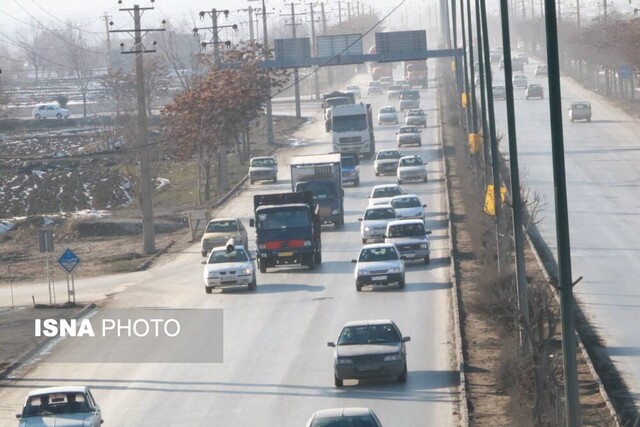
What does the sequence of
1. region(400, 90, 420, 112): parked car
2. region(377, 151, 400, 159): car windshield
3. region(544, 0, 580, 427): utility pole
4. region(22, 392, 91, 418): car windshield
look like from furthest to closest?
1. region(400, 90, 420, 112): parked car
2. region(377, 151, 400, 159): car windshield
3. region(22, 392, 91, 418): car windshield
4. region(544, 0, 580, 427): utility pole

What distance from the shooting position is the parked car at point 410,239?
45469mm

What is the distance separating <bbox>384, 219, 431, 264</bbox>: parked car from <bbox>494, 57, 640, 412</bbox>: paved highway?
4790 millimetres

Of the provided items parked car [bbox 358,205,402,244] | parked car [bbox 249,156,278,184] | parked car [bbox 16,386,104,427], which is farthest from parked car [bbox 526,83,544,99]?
parked car [bbox 16,386,104,427]

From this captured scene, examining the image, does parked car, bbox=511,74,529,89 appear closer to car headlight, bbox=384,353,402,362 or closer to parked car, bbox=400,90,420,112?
parked car, bbox=400,90,420,112

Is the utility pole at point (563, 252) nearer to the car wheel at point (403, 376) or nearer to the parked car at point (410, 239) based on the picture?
the car wheel at point (403, 376)

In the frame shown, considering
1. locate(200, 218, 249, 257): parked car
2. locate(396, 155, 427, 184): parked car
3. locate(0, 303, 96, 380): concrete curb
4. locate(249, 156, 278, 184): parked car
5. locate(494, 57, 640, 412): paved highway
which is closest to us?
locate(0, 303, 96, 380): concrete curb

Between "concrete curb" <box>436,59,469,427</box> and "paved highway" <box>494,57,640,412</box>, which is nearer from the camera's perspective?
"concrete curb" <box>436,59,469,427</box>

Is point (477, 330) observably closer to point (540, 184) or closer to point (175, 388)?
point (175, 388)

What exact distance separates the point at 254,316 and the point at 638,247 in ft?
50.2

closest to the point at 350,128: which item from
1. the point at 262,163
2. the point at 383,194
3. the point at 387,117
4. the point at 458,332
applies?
the point at 262,163

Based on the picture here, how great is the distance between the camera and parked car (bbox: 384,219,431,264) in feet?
149

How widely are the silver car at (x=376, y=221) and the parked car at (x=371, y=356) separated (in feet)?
74.4

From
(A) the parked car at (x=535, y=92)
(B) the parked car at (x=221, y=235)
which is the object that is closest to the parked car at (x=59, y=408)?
(B) the parked car at (x=221, y=235)

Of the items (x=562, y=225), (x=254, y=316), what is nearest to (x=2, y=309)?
(x=254, y=316)
